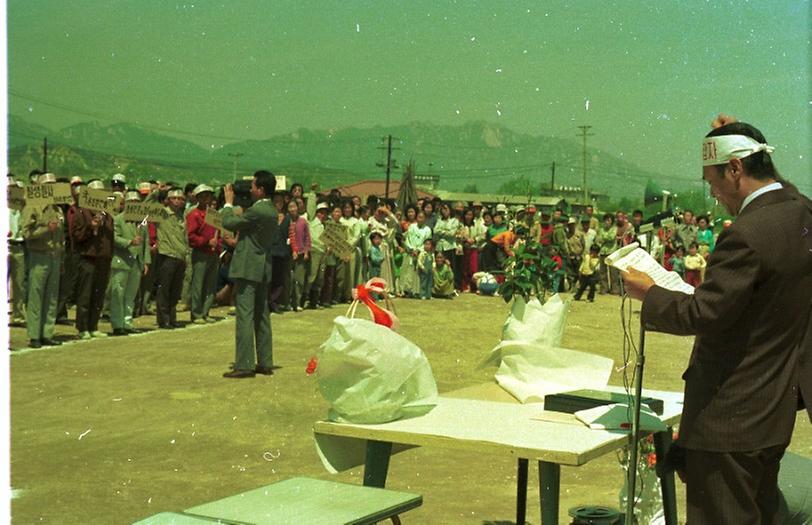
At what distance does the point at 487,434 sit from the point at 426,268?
49.7 feet

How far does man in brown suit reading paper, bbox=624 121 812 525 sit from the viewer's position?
3.11 meters

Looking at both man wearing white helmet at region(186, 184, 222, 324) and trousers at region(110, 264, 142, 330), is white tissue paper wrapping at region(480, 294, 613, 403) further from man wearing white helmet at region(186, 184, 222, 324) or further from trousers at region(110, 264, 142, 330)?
man wearing white helmet at region(186, 184, 222, 324)

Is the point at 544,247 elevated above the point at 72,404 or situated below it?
above

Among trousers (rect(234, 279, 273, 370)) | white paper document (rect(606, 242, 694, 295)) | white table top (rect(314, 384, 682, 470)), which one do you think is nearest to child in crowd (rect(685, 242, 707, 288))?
trousers (rect(234, 279, 273, 370))

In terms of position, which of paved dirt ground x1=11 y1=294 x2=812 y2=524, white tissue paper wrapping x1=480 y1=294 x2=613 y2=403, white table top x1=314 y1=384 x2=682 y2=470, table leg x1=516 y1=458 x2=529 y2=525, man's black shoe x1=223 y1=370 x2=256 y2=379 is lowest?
paved dirt ground x1=11 y1=294 x2=812 y2=524

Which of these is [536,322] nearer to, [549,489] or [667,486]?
[667,486]

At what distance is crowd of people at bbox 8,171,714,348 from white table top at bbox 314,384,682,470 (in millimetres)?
697

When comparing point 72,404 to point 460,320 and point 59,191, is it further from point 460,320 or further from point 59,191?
point 460,320

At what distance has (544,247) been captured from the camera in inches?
224

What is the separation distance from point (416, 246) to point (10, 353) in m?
9.59

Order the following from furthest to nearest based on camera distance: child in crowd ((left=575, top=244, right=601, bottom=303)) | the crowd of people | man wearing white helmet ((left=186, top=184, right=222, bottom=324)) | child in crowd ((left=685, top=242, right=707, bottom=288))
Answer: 1. child in crowd ((left=685, top=242, right=707, bottom=288))
2. child in crowd ((left=575, top=244, right=601, bottom=303))
3. man wearing white helmet ((left=186, top=184, right=222, bottom=324))
4. the crowd of people

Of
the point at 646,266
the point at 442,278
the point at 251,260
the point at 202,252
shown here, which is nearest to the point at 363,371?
the point at 646,266

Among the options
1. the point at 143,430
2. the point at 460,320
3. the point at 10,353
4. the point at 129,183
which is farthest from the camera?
the point at 460,320

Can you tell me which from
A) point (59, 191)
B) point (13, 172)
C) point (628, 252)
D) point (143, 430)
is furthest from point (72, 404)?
point (628, 252)
